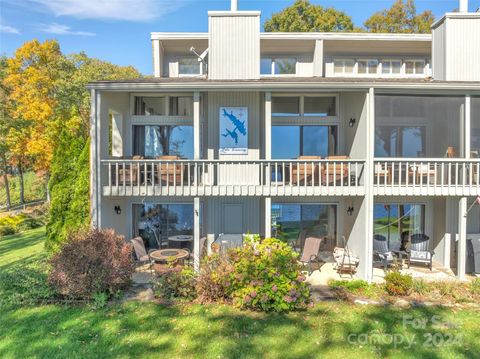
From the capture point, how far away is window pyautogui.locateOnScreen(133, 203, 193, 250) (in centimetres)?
1148

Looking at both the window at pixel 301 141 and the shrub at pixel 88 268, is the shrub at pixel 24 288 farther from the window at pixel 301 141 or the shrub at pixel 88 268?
the window at pixel 301 141

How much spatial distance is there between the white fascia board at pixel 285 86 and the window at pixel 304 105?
2.05 m

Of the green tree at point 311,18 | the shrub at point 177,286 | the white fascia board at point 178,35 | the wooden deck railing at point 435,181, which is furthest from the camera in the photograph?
the green tree at point 311,18

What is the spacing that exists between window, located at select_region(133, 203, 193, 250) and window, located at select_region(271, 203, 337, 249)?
3.30 meters

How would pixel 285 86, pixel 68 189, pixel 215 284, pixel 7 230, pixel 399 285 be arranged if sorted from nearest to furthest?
1. pixel 215 284
2. pixel 399 285
3. pixel 285 86
4. pixel 68 189
5. pixel 7 230

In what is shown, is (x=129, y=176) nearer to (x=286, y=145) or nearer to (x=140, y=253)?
(x=140, y=253)

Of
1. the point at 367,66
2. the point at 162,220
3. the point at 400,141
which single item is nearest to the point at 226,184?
the point at 162,220

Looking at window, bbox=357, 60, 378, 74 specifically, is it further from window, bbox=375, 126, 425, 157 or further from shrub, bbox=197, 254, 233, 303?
shrub, bbox=197, 254, 233, 303

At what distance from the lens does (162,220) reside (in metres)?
11.5

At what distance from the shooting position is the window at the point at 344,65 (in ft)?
43.3

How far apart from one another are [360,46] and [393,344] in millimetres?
11400

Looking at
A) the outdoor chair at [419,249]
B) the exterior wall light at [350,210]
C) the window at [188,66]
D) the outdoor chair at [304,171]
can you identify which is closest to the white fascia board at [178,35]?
the window at [188,66]

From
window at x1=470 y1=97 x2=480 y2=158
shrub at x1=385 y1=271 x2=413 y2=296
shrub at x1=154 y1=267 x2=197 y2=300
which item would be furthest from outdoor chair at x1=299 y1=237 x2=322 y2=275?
window at x1=470 y1=97 x2=480 y2=158

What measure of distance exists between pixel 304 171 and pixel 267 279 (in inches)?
151
